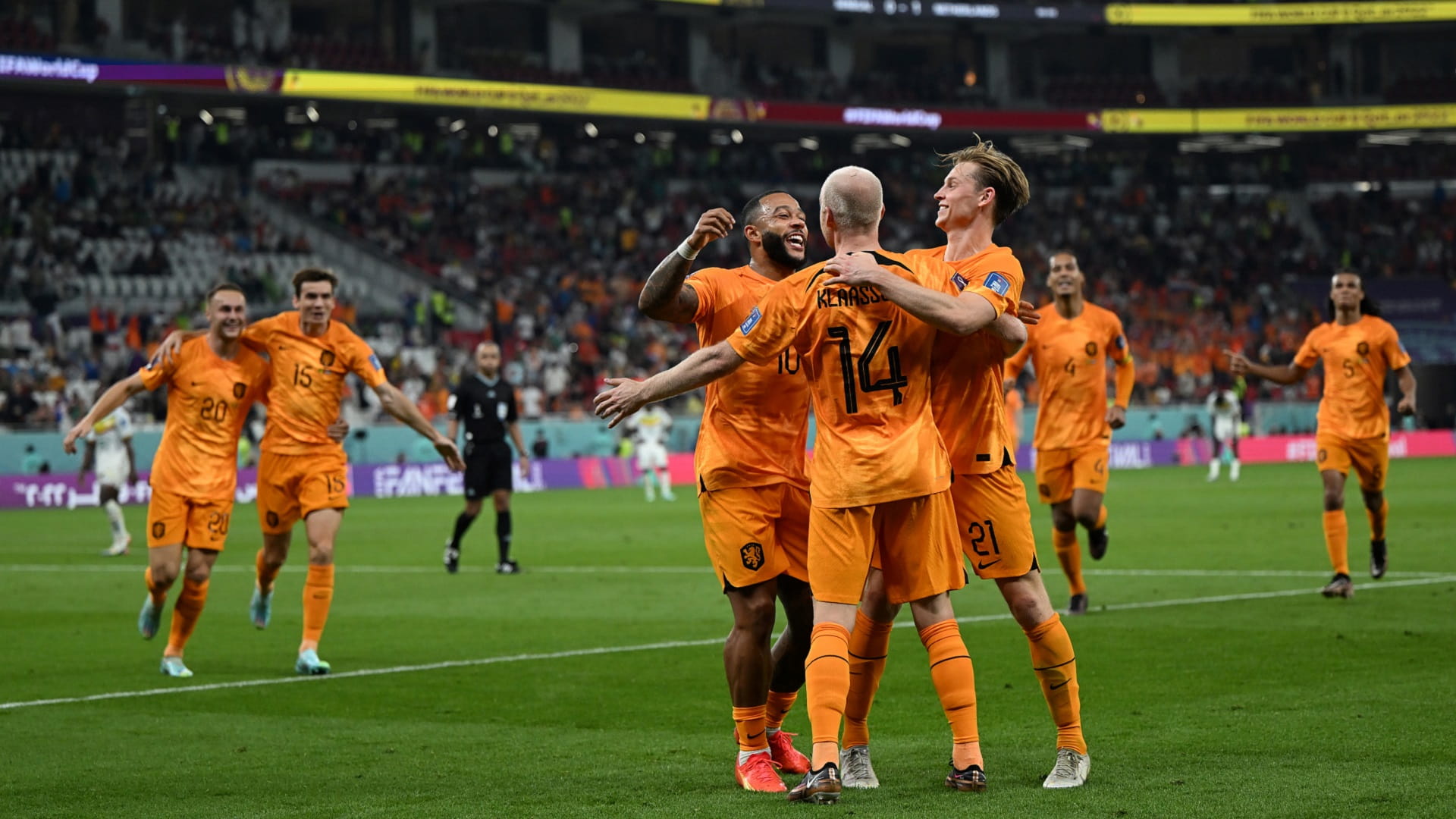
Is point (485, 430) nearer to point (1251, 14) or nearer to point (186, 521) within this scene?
point (186, 521)

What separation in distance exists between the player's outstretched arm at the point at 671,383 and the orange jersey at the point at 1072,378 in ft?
22.2

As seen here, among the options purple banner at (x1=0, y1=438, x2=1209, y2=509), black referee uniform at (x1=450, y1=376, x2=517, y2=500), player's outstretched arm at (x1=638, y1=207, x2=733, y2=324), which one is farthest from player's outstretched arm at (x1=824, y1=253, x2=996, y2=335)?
purple banner at (x1=0, y1=438, x2=1209, y2=509)

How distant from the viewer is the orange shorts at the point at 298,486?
11.1 m

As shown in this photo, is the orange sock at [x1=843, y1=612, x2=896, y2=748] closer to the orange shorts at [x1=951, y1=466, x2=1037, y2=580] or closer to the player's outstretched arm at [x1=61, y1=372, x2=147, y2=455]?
the orange shorts at [x1=951, y1=466, x2=1037, y2=580]

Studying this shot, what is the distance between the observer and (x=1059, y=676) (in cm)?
654

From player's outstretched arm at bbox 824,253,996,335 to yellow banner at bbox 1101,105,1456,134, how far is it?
169 ft

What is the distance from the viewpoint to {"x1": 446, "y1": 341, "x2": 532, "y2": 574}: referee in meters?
18.0

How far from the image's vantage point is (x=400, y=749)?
307 inches

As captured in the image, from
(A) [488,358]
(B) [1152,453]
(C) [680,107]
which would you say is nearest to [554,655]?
(A) [488,358]

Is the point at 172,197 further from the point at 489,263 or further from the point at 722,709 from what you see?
the point at 722,709

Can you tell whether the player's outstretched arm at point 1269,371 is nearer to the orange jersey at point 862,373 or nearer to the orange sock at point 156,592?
the orange jersey at point 862,373

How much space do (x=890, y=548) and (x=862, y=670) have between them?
0.69 metres

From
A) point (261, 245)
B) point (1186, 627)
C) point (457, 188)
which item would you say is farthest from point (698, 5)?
point (1186, 627)

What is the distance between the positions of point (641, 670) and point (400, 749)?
112 inches
